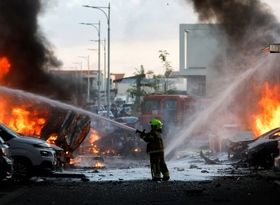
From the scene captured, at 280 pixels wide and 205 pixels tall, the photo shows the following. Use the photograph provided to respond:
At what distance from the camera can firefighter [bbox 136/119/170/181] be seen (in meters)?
15.9

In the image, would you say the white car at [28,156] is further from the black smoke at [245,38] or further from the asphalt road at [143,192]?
the black smoke at [245,38]

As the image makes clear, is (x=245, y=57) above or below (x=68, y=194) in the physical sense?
above

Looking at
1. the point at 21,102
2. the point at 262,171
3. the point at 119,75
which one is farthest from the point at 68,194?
the point at 119,75

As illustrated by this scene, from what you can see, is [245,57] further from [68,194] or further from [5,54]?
[68,194]

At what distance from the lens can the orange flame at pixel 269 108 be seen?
1024 inches

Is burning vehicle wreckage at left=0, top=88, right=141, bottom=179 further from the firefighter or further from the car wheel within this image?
the firefighter

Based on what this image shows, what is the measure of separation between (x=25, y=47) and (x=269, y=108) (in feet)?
32.6

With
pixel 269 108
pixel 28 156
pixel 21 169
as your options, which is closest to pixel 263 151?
pixel 28 156

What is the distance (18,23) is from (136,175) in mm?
8225

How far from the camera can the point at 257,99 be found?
26.4 m

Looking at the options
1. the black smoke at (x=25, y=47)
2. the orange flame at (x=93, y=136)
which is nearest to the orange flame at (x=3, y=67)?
the black smoke at (x=25, y=47)

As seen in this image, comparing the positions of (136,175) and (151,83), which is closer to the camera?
(136,175)

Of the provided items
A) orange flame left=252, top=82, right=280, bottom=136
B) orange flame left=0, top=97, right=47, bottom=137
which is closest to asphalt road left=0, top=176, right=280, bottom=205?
orange flame left=0, top=97, right=47, bottom=137

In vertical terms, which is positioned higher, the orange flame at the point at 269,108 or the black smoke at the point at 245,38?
the black smoke at the point at 245,38
